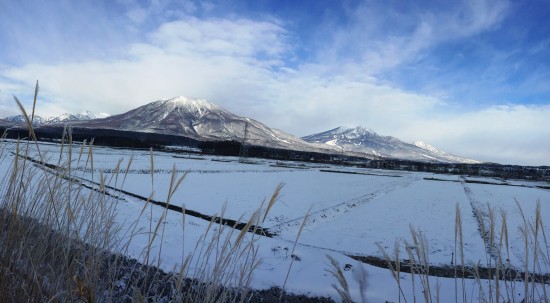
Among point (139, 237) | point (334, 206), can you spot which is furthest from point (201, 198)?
point (139, 237)

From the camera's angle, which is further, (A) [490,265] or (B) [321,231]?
(B) [321,231]

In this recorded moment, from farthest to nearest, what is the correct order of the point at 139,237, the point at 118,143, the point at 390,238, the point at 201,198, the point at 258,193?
the point at 118,143 < the point at 258,193 < the point at 201,198 < the point at 390,238 < the point at 139,237

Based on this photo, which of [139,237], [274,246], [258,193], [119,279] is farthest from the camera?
[258,193]

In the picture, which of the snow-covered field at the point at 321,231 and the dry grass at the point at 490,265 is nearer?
the dry grass at the point at 490,265

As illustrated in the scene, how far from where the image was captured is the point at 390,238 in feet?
38.5

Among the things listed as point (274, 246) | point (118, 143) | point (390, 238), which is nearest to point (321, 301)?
point (274, 246)

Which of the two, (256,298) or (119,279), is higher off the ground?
(119,279)

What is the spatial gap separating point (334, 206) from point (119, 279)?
15.1 meters

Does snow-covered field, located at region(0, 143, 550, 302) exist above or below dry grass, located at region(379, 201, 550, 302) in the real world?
below

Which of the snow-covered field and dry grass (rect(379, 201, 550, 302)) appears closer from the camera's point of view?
dry grass (rect(379, 201, 550, 302))

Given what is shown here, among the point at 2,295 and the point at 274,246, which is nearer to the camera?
the point at 2,295

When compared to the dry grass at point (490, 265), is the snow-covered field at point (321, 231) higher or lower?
lower

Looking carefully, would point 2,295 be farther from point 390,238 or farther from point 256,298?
point 390,238

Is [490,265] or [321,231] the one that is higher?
[490,265]
